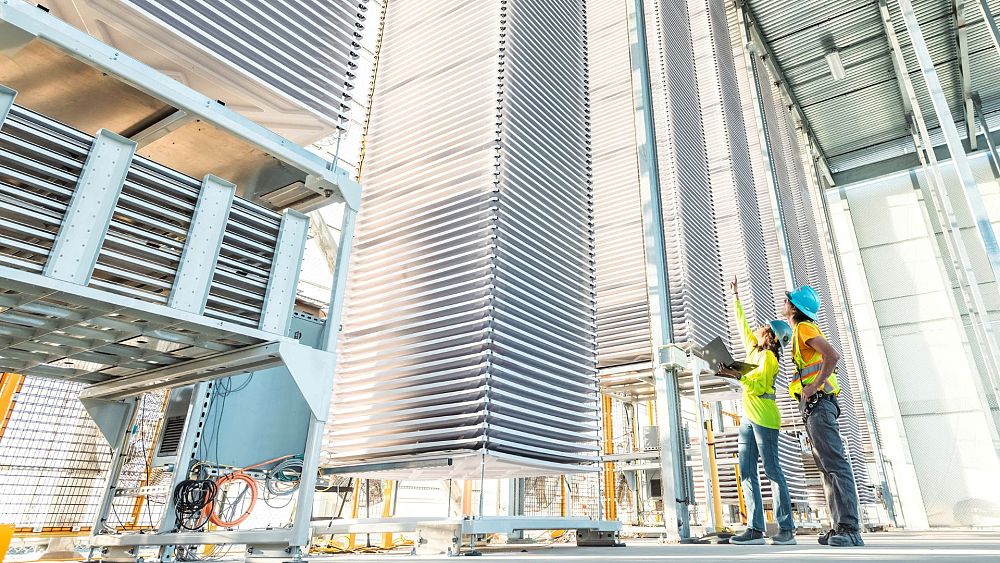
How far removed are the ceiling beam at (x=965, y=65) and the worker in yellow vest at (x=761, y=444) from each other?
1139 centimetres

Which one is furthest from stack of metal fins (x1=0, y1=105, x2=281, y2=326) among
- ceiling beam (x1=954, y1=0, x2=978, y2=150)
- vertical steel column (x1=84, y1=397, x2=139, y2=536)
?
ceiling beam (x1=954, y1=0, x2=978, y2=150)

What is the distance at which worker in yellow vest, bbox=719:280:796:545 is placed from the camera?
13.7 feet

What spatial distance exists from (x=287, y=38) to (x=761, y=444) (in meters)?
3.93

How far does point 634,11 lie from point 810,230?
25.6 ft

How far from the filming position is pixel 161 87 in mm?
2404

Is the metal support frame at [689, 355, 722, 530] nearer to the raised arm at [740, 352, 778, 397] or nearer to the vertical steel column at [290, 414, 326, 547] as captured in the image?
the raised arm at [740, 352, 778, 397]

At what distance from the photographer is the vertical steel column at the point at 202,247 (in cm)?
229

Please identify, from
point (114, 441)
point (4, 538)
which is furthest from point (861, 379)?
point (4, 538)

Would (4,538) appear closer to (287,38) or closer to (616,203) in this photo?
(287,38)

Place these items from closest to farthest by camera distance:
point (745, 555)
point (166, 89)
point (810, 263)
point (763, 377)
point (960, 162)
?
point (166, 89) → point (745, 555) → point (763, 377) → point (960, 162) → point (810, 263)

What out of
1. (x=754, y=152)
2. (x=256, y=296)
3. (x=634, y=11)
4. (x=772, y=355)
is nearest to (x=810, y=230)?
(x=754, y=152)

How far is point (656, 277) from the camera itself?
18.7ft

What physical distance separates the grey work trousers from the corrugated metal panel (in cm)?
348

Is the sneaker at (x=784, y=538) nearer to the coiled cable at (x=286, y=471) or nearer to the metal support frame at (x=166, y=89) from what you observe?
the coiled cable at (x=286, y=471)
